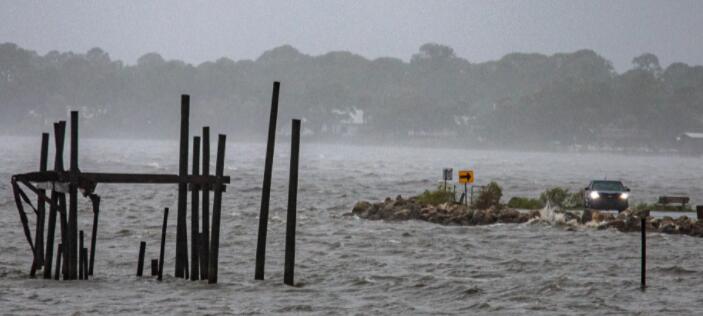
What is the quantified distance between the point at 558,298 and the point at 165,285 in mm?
10113

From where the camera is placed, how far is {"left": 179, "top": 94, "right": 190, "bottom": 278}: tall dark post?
1203 inches

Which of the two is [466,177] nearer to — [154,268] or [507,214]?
[507,214]

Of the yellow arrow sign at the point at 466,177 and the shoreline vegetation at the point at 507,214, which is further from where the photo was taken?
the yellow arrow sign at the point at 466,177

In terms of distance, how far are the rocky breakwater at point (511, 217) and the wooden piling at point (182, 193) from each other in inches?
894

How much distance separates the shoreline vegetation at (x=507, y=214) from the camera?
49.6m

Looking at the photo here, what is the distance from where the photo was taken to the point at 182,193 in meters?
31.0


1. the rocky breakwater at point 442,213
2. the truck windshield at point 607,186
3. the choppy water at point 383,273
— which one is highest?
the truck windshield at point 607,186

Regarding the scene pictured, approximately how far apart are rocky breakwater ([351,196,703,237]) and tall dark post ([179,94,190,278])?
22.7 meters

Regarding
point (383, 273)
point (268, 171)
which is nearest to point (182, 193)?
point (268, 171)

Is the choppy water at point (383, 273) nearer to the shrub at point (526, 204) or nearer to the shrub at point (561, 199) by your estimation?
the shrub at point (526, 204)

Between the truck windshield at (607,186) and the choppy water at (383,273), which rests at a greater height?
the truck windshield at (607,186)

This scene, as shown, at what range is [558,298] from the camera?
31938mm

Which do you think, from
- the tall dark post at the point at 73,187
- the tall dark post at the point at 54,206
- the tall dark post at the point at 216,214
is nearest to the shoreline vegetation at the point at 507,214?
the tall dark post at the point at 216,214

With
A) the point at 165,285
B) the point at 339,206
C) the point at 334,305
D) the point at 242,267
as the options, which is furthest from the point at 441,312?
the point at 339,206
